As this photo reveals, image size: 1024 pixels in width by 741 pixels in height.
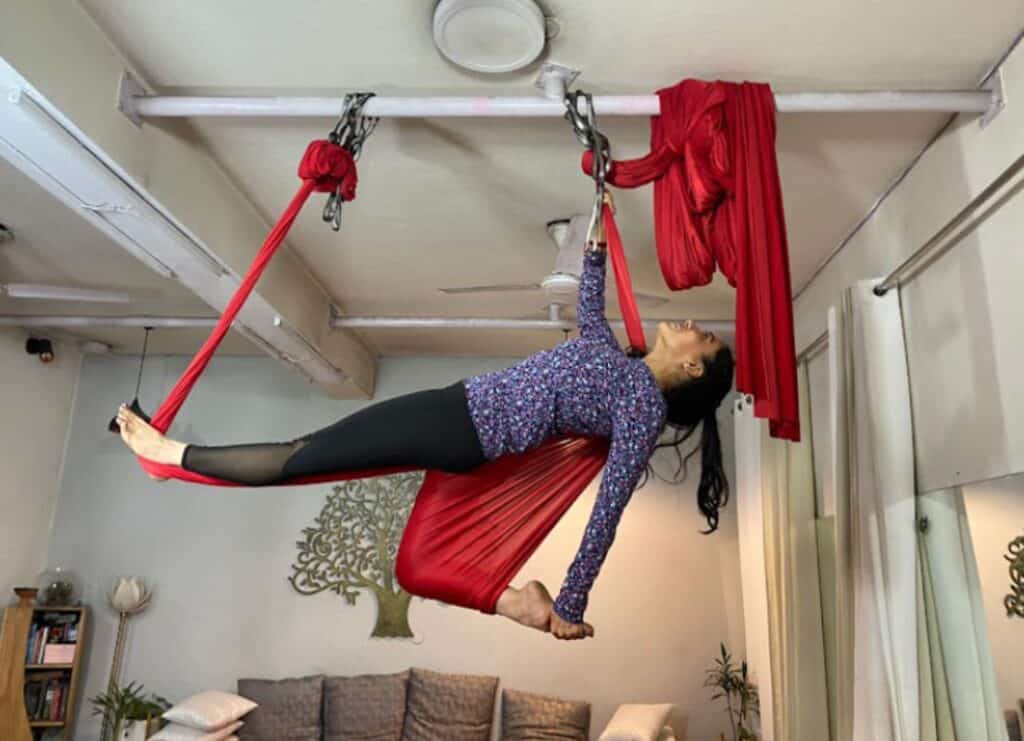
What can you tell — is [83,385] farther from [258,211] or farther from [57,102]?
[57,102]

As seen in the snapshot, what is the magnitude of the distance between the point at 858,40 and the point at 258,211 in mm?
2224

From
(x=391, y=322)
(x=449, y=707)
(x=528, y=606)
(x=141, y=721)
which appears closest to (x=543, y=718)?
(x=449, y=707)

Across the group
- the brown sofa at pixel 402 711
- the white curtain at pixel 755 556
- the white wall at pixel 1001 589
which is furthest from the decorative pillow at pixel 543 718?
the white wall at pixel 1001 589

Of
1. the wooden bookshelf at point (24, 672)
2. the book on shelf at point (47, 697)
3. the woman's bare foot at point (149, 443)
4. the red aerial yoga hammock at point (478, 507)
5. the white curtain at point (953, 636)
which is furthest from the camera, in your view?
the book on shelf at point (47, 697)

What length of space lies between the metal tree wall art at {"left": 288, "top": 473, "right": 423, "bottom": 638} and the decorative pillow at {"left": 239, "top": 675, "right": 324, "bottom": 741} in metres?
0.51

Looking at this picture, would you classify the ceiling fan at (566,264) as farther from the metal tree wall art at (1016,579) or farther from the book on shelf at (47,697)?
the book on shelf at (47,697)

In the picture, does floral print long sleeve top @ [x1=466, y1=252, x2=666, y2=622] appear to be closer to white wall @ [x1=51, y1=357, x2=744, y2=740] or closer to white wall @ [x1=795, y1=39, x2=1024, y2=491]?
white wall @ [x1=795, y1=39, x2=1024, y2=491]

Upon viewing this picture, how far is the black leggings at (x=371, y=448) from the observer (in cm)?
147

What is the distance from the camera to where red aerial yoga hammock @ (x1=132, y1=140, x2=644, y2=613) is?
5.18 feet

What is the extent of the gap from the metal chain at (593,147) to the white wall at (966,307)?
1077 mm

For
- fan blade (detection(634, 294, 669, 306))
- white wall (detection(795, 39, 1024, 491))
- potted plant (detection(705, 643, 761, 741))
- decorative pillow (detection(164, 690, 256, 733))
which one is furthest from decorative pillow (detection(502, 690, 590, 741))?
white wall (detection(795, 39, 1024, 491))

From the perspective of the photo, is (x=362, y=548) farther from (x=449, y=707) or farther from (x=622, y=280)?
(x=622, y=280)

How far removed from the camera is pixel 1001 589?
3.07m

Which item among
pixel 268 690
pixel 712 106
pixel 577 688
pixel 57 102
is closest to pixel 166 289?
pixel 57 102
